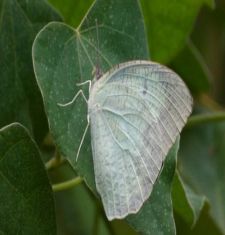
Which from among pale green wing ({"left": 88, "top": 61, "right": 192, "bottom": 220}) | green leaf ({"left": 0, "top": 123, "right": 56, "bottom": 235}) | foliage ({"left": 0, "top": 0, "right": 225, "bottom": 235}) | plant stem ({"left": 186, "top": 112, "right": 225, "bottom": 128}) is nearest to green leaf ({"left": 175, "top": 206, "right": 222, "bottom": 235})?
foliage ({"left": 0, "top": 0, "right": 225, "bottom": 235})

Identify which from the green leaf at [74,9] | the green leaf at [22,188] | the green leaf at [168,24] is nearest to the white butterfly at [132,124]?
the green leaf at [22,188]

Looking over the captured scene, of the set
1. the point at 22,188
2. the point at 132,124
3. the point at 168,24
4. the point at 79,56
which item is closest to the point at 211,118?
the point at 168,24

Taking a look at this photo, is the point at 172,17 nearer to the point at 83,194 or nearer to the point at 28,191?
the point at 83,194

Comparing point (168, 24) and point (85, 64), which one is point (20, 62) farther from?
point (168, 24)

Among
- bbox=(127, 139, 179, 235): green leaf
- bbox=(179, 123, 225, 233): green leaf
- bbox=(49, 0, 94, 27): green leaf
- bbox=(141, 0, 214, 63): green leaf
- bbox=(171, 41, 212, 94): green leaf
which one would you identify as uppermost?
bbox=(49, 0, 94, 27): green leaf

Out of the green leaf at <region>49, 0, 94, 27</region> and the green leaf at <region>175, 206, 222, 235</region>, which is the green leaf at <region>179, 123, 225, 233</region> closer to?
the green leaf at <region>175, 206, 222, 235</region>

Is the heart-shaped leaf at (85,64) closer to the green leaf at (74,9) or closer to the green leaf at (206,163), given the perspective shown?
the green leaf at (74,9)

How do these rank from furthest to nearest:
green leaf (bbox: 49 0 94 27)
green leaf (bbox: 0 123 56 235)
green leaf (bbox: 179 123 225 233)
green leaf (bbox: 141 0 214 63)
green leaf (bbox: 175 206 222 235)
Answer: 1. green leaf (bbox: 179 123 225 233)
2. green leaf (bbox: 175 206 222 235)
3. green leaf (bbox: 141 0 214 63)
4. green leaf (bbox: 49 0 94 27)
5. green leaf (bbox: 0 123 56 235)
